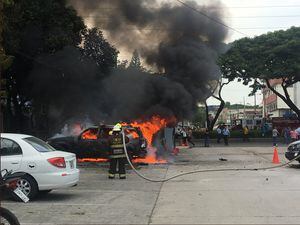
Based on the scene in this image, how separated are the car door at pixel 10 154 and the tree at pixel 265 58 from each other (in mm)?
31020

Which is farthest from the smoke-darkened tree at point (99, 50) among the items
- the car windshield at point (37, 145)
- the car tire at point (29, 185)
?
the car tire at point (29, 185)

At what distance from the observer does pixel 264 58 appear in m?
40.8

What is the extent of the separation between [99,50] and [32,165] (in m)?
17.9

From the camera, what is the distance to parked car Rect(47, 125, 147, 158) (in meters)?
19.6

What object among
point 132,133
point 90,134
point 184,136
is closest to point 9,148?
point 132,133

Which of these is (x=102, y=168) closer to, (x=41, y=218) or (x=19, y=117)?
(x=41, y=218)

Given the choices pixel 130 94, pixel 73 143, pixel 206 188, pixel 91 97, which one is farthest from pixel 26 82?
pixel 206 188

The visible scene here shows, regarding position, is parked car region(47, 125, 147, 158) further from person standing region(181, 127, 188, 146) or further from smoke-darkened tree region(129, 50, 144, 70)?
person standing region(181, 127, 188, 146)

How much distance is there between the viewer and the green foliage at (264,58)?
129 ft

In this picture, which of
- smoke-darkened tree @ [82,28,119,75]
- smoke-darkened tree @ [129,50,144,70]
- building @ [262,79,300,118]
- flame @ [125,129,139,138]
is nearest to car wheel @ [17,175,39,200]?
flame @ [125,129,139,138]

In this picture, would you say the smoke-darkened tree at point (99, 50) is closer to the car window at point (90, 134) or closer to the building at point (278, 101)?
the car window at point (90, 134)

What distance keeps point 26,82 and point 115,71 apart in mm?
4698

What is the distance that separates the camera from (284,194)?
36.7 feet

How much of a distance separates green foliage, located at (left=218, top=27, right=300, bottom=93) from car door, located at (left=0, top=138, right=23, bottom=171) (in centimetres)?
3051
